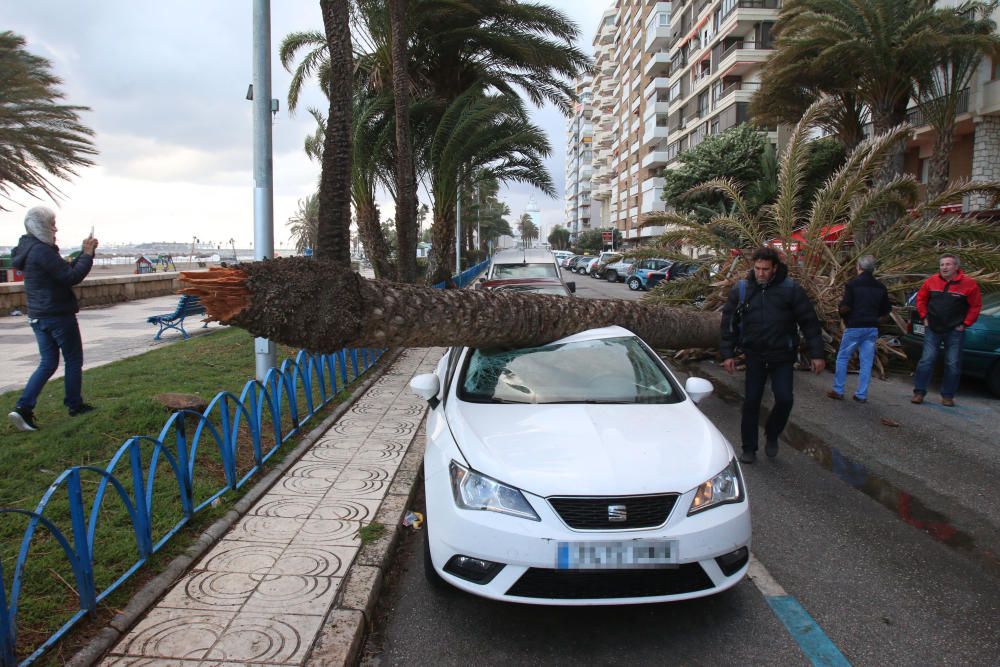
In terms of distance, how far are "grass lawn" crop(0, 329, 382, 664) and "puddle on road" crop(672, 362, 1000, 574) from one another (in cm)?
456

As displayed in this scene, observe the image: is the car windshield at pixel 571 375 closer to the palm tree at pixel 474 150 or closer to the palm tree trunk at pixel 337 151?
the palm tree trunk at pixel 337 151

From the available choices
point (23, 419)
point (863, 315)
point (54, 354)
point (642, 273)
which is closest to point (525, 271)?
point (863, 315)

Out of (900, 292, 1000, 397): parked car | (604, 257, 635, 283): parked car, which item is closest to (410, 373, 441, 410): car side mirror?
(900, 292, 1000, 397): parked car

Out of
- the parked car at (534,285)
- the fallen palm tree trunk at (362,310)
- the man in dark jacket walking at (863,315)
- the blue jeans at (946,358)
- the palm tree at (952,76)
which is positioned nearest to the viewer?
Result: the fallen palm tree trunk at (362,310)

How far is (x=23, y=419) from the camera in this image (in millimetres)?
5117

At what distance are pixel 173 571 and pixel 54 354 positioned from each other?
10.1 feet

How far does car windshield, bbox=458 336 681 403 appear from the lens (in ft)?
12.9

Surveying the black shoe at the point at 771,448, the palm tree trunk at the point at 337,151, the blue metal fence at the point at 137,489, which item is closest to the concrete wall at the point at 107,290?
the palm tree trunk at the point at 337,151

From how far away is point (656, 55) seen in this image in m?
57.5

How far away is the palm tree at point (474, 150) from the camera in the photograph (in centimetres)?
1499

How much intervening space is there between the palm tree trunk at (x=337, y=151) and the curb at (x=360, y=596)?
3.08 m

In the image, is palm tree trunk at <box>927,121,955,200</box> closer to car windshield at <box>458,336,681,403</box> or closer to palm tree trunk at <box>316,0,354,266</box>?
palm tree trunk at <box>316,0,354,266</box>

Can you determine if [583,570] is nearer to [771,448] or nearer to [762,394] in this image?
[762,394]

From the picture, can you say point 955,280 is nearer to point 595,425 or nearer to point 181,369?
point 595,425
